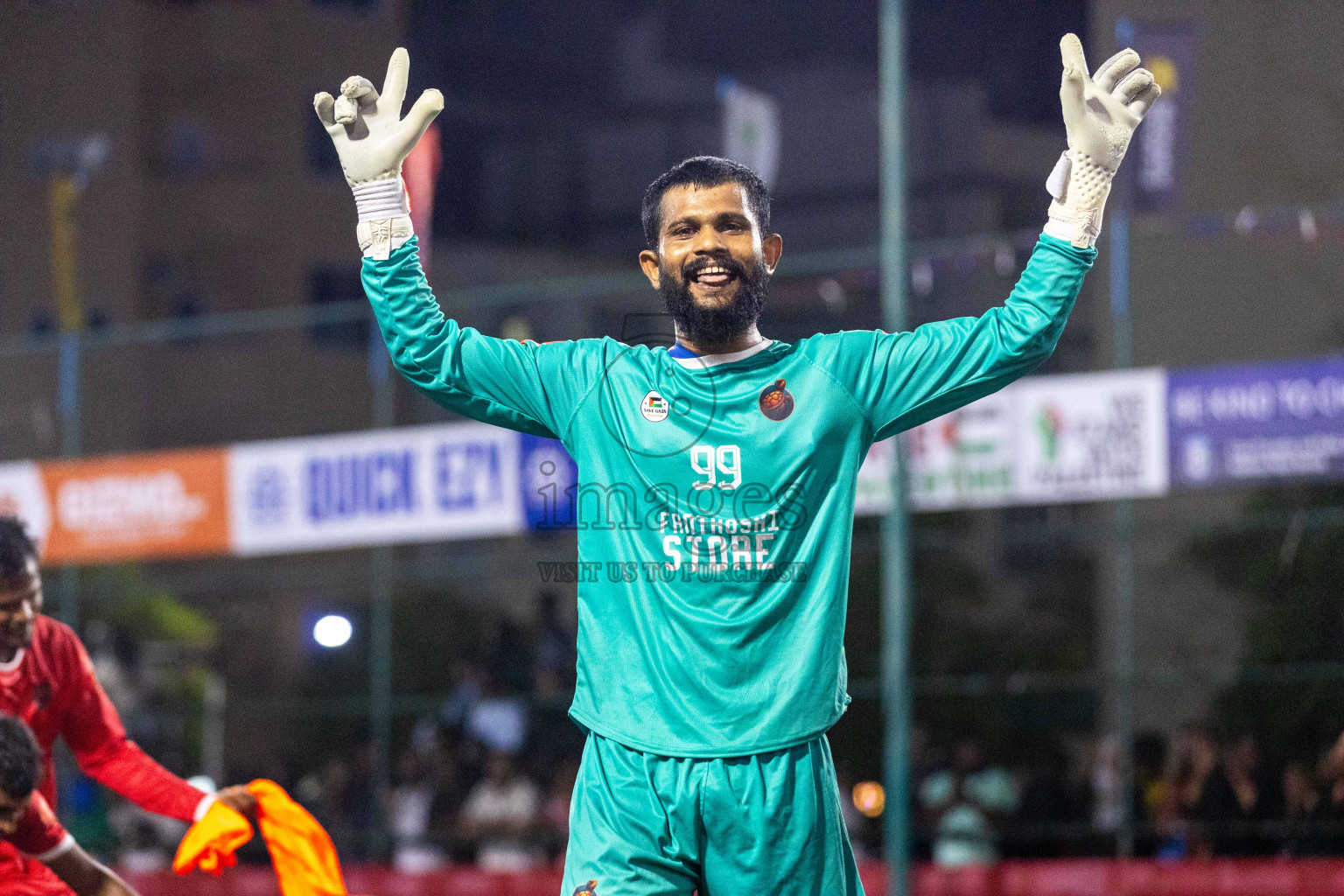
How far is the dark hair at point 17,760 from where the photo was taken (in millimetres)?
5105

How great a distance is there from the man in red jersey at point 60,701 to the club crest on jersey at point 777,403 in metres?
2.31

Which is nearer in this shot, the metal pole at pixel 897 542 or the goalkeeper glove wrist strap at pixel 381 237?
the goalkeeper glove wrist strap at pixel 381 237

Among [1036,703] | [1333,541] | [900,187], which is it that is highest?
[900,187]

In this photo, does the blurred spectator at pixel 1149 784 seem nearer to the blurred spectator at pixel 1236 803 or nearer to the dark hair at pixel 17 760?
the blurred spectator at pixel 1236 803

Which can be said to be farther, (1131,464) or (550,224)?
(550,224)

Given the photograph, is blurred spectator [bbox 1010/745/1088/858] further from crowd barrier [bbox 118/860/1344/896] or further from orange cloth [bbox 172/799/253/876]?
orange cloth [bbox 172/799/253/876]

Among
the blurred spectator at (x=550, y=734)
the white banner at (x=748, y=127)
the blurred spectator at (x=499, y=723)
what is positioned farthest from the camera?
the white banner at (x=748, y=127)

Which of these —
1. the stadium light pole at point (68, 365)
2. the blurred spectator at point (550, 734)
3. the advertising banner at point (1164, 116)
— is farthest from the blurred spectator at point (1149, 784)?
the stadium light pole at point (68, 365)

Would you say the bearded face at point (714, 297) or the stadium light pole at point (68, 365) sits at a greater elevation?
the stadium light pole at point (68, 365)

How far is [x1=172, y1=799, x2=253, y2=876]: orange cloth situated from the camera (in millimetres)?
5168

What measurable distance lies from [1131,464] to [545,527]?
335cm

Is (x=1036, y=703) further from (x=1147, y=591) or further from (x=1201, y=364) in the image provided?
(x=1201, y=364)

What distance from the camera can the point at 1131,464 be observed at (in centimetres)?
1032

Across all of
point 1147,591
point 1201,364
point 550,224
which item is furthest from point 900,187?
point 550,224
